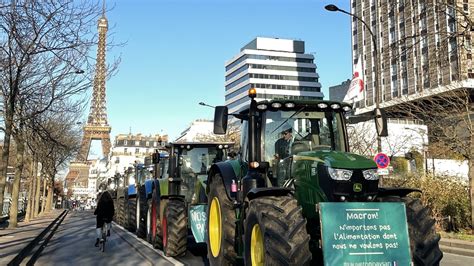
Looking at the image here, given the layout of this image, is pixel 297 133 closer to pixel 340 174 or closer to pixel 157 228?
pixel 340 174

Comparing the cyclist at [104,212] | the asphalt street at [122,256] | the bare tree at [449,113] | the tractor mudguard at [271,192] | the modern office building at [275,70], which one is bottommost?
the asphalt street at [122,256]

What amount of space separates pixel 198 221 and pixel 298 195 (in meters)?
4.99

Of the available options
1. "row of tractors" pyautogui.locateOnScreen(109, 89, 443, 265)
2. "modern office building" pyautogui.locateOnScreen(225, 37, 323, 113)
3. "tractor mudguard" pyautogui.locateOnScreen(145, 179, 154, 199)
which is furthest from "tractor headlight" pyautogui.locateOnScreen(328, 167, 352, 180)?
"modern office building" pyautogui.locateOnScreen(225, 37, 323, 113)

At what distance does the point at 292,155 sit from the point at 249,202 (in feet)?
3.26

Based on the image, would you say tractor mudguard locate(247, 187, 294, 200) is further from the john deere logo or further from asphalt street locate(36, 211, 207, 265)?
asphalt street locate(36, 211, 207, 265)

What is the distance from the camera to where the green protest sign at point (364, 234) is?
546 centimetres

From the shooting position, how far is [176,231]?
11000 millimetres

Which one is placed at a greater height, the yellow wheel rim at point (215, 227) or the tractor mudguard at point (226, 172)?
the tractor mudguard at point (226, 172)

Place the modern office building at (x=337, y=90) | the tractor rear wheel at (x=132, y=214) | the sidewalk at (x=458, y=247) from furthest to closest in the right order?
the modern office building at (x=337, y=90) < the tractor rear wheel at (x=132, y=214) < the sidewalk at (x=458, y=247)

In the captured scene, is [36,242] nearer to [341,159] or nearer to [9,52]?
[9,52]

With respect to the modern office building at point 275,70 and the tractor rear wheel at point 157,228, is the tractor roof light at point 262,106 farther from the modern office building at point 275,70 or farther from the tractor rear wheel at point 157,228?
the modern office building at point 275,70

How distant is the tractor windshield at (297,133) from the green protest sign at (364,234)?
1.55 meters

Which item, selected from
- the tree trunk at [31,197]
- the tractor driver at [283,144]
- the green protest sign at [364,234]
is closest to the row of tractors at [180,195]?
the tractor driver at [283,144]

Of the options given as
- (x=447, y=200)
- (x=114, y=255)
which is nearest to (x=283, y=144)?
(x=114, y=255)
